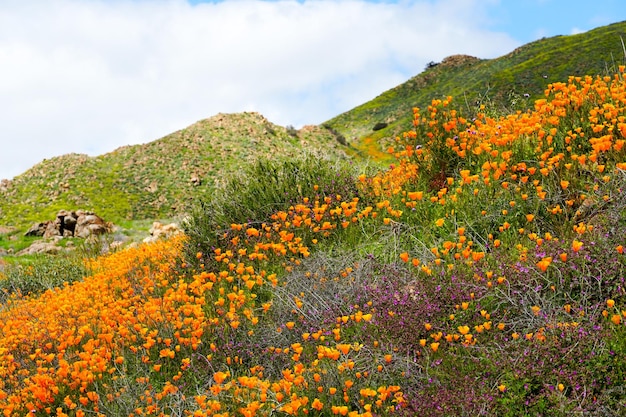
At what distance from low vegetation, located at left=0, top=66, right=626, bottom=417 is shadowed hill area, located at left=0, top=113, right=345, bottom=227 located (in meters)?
16.8

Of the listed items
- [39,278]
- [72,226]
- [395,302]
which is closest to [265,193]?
[395,302]

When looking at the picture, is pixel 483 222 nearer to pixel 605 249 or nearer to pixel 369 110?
pixel 605 249

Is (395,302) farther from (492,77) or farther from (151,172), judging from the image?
(492,77)

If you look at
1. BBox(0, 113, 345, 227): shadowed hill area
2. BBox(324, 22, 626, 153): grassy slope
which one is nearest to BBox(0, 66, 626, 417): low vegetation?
BBox(0, 113, 345, 227): shadowed hill area

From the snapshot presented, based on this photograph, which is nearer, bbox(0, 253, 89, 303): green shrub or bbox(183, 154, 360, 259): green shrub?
bbox(183, 154, 360, 259): green shrub

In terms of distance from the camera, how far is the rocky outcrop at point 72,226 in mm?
18859

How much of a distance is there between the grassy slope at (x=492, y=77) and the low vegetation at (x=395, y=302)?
23255mm

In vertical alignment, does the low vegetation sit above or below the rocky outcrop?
below

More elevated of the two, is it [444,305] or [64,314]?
[64,314]

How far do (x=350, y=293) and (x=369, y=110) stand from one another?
217ft

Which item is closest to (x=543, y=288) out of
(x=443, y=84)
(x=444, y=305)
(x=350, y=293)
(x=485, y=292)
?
(x=485, y=292)

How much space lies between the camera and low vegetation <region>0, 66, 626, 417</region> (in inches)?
152

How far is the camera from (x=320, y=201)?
25.0ft

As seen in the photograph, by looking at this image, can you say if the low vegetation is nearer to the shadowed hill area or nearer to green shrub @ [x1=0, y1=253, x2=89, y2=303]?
green shrub @ [x1=0, y1=253, x2=89, y2=303]
